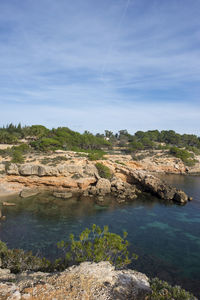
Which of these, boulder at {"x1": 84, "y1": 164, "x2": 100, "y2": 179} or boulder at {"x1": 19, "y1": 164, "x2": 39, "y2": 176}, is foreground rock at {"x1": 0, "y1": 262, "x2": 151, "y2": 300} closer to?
boulder at {"x1": 19, "y1": 164, "x2": 39, "y2": 176}

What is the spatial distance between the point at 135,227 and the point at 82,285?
71.6 feet

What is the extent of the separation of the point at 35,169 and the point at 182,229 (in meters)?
33.0

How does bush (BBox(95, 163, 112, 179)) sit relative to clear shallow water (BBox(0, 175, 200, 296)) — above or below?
above

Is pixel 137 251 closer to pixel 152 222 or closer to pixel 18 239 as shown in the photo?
pixel 152 222

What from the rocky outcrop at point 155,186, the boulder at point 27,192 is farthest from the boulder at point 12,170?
the rocky outcrop at point 155,186

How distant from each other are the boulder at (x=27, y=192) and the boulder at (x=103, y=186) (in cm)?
1447

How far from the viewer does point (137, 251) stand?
904 inches

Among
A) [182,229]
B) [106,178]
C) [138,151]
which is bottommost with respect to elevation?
[182,229]

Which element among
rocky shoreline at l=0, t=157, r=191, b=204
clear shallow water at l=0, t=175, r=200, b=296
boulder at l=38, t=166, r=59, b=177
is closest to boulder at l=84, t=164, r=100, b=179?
rocky shoreline at l=0, t=157, r=191, b=204

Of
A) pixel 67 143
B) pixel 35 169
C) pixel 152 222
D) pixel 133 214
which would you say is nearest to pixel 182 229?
pixel 152 222

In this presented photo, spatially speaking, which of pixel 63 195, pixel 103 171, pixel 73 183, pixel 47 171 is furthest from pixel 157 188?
pixel 47 171

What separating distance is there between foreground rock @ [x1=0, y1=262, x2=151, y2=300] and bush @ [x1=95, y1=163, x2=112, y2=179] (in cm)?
3774

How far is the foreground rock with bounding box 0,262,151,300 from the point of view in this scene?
855cm

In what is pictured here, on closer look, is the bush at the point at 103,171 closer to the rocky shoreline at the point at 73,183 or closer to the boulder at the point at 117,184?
the rocky shoreline at the point at 73,183
